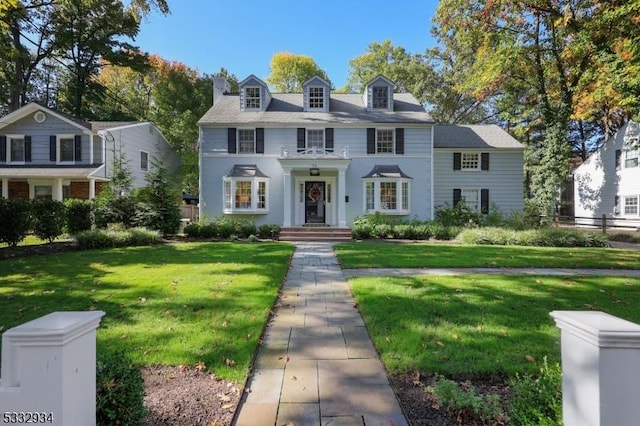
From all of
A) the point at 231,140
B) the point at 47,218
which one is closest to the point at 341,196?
the point at 231,140

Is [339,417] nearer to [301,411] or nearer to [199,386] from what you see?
[301,411]

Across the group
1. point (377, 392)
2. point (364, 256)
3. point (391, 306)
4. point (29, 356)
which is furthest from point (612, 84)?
point (29, 356)

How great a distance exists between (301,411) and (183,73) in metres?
32.4

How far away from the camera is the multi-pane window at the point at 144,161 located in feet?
72.1

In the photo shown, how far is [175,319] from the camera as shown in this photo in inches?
176

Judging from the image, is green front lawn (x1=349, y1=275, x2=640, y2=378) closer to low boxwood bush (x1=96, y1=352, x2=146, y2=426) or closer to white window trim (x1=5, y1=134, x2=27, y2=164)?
low boxwood bush (x1=96, y1=352, x2=146, y2=426)

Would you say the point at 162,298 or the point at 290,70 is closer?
the point at 162,298

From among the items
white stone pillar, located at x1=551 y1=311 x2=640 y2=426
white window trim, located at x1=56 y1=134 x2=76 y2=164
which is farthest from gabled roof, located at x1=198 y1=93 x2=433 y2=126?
white stone pillar, located at x1=551 y1=311 x2=640 y2=426

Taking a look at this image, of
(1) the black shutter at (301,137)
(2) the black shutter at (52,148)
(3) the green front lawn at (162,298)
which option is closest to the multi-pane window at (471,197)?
(1) the black shutter at (301,137)

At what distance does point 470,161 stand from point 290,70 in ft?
70.1

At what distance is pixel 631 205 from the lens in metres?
20.7

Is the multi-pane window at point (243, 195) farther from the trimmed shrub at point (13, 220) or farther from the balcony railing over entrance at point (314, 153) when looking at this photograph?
the trimmed shrub at point (13, 220)

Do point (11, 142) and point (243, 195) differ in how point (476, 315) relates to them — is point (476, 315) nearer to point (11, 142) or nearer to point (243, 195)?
point (243, 195)

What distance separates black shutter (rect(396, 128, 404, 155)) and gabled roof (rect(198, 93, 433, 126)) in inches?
19.4
